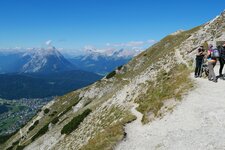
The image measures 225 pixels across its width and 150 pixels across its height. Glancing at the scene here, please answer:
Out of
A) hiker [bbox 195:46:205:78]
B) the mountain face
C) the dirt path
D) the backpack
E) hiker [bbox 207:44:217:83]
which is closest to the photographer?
the dirt path

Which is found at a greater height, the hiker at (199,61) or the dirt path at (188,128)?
the hiker at (199,61)

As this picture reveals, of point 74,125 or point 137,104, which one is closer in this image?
point 137,104

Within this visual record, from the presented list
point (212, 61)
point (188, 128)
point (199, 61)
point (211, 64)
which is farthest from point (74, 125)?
point (188, 128)

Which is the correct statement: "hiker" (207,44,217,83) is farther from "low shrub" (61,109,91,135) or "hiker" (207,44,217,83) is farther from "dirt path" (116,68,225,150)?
"low shrub" (61,109,91,135)

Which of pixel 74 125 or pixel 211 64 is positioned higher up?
pixel 211 64

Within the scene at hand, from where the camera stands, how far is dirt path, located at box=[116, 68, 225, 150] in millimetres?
19750

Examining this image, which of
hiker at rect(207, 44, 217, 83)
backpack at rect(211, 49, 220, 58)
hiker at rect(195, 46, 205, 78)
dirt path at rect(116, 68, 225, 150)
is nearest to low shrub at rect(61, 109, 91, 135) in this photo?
dirt path at rect(116, 68, 225, 150)

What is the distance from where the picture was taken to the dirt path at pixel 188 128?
19750 millimetres

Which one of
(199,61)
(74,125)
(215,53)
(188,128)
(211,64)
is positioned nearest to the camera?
(188,128)

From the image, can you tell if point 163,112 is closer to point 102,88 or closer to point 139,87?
point 139,87

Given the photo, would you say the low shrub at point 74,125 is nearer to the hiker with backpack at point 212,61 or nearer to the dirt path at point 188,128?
the dirt path at point 188,128

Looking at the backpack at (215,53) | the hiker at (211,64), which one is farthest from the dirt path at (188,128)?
the backpack at (215,53)

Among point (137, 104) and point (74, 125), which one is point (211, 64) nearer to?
point (137, 104)

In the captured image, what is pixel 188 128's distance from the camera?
21766 millimetres
